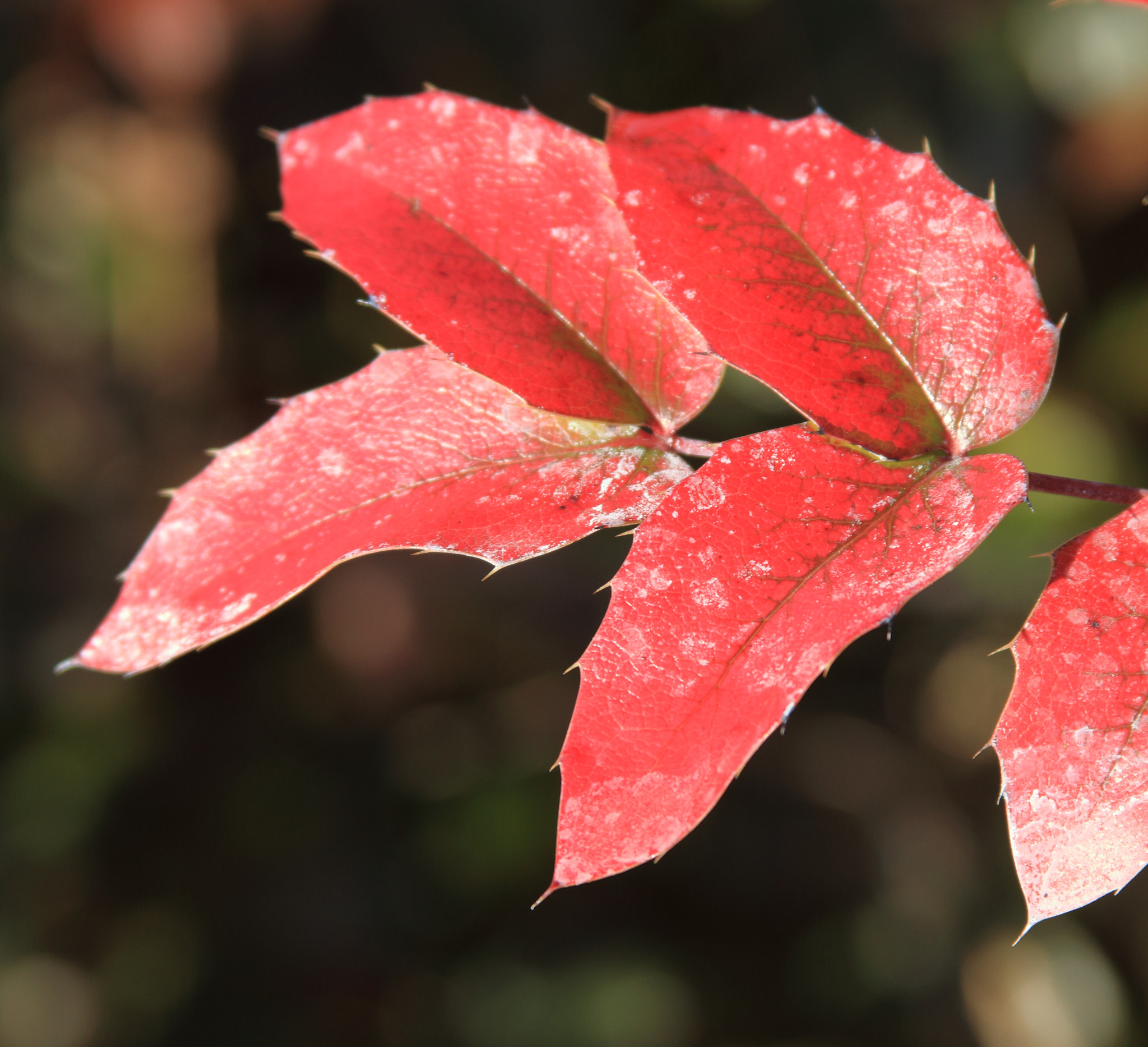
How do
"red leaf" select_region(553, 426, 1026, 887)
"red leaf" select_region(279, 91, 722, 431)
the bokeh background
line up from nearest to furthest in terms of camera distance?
"red leaf" select_region(553, 426, 1026, 887), "red leaf" select_region(279, 91, 722, 431), the bokeh background

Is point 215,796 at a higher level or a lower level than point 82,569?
lower

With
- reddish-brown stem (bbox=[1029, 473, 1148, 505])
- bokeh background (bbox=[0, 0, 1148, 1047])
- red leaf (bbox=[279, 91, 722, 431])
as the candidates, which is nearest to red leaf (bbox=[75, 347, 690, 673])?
red leaf (bbox=[279, 91, 722, 431])

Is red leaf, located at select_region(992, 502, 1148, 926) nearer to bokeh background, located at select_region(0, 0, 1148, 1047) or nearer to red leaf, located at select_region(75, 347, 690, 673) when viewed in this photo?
red leaf, located at select_region(75, 347, 690, 673)

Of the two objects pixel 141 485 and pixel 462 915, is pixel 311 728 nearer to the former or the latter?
pixel 462 915

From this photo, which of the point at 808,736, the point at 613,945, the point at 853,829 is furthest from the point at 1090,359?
the point at 613,945

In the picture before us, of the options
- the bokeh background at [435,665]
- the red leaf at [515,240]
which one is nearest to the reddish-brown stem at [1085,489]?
the red leaf at [515,240]

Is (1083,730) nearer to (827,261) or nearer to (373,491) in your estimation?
(827,261)

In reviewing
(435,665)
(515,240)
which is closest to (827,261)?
(515,240)
